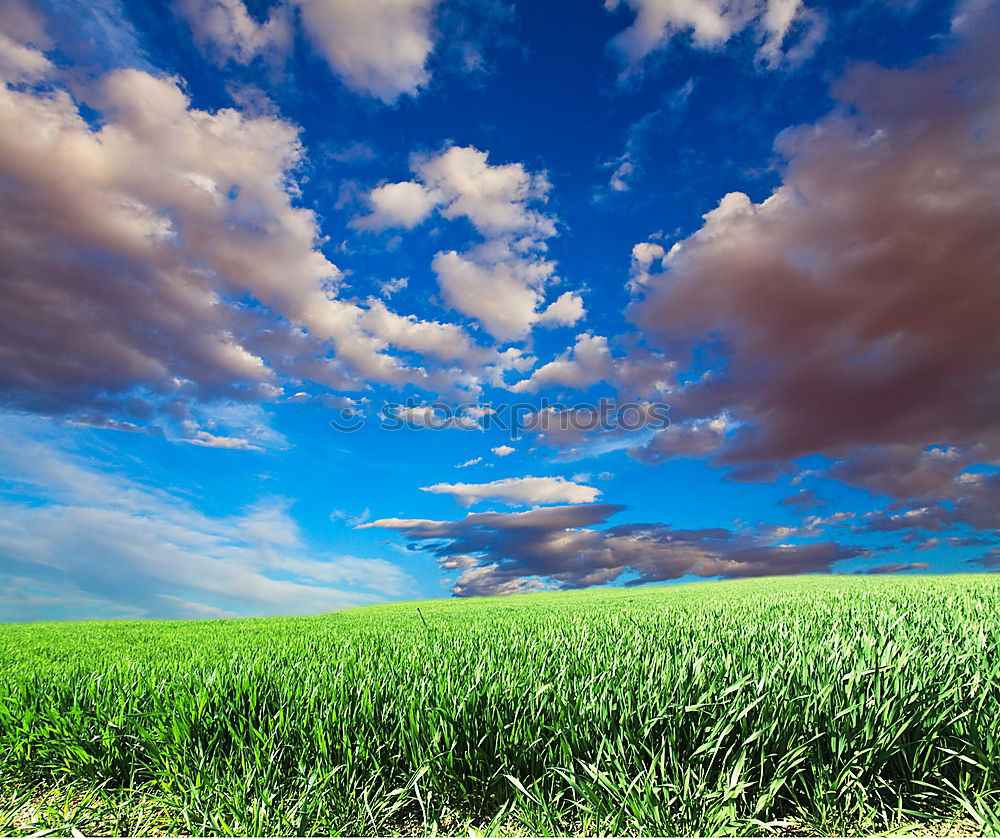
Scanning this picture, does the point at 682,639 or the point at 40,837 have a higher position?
the point at 682,639

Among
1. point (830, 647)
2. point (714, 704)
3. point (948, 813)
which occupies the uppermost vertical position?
point (830, 647)

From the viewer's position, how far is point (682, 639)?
13.6ft

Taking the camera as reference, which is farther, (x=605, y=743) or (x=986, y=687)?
(x=986, y=687)

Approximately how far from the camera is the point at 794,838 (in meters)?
2.36

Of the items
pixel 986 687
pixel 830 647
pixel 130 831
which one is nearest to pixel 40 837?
pixel 130 831

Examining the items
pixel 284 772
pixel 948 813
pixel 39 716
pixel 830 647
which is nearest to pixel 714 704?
pixel 948 813

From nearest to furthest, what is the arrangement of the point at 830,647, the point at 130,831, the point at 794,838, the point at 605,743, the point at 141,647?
the point at 794,838
the point at 605,743
the point at 130,831
the point at 830,647
the point at 141,647

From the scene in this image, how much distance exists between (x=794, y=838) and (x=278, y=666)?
340 cm

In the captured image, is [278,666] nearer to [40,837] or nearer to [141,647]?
[40,837]

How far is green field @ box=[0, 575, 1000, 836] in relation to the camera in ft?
8.16

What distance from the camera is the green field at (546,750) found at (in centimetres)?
249

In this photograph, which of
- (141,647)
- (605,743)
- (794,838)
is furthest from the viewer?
(141,647)

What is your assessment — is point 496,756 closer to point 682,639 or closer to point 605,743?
point 605,743

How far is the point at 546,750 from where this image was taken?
8.84 feet
